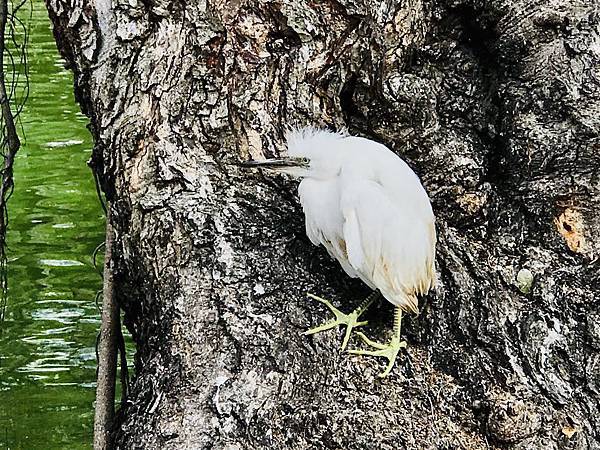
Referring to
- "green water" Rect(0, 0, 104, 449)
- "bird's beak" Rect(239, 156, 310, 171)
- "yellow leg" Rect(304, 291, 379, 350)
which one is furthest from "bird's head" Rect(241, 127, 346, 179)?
"green water" Rect(0, 0, 104, 449)

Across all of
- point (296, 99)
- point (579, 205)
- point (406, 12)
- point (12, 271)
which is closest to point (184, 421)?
point (296, 99)

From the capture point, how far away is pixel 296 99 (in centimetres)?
220

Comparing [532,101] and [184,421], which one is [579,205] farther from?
[184,421]

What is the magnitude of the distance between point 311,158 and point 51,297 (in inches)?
102

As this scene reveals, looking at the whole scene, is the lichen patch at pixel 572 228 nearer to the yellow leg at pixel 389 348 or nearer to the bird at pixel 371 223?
the bird at pixel 371 223

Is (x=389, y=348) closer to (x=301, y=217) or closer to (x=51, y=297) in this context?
(x=301, y=217)

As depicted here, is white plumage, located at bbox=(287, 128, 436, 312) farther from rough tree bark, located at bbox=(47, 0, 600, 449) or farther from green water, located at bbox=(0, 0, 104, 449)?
green water, located at bbox=(0, 0, 104, 449)

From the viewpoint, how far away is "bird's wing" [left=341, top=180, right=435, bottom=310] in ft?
6.46

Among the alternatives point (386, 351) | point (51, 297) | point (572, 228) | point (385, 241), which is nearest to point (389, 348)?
point (386, 351)

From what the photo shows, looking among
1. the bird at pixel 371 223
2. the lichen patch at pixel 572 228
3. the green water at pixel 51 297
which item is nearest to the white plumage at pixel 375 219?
the bird at pixel 371 223

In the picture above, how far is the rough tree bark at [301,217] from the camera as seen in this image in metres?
1.90

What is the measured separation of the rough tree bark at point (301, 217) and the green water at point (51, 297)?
151cm

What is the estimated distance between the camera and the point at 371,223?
1.98 meters

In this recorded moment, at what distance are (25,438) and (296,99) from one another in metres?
1.79
